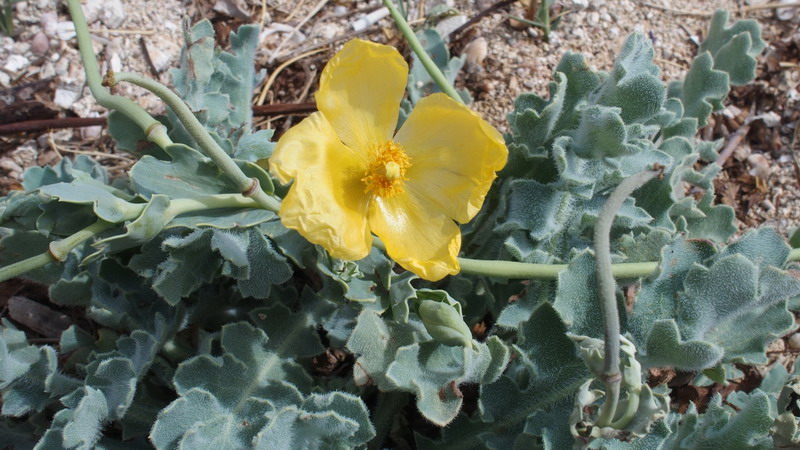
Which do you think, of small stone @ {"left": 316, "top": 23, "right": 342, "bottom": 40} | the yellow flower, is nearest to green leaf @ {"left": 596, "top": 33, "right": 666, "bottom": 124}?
the yellow flower

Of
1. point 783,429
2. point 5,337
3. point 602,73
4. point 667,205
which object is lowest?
point 5,337

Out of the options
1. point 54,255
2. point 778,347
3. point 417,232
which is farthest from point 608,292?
point 778,347

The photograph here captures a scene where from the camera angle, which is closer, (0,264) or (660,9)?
(0,264)

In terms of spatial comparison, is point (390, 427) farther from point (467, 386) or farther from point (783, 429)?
point (783, 429)

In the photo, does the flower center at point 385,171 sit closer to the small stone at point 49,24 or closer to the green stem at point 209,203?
the green stem at point 209,203

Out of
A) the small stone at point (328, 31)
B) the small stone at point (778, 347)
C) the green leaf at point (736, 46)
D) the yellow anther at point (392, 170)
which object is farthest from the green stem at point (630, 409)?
the small stone at point (328, 31)

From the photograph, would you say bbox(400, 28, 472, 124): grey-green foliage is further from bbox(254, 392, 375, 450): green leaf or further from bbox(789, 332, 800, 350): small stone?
bbox(789, 332, 800, 350): small stone

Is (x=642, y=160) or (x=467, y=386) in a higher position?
(x=642, y=160)

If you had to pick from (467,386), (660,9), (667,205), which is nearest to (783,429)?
(667,205)
